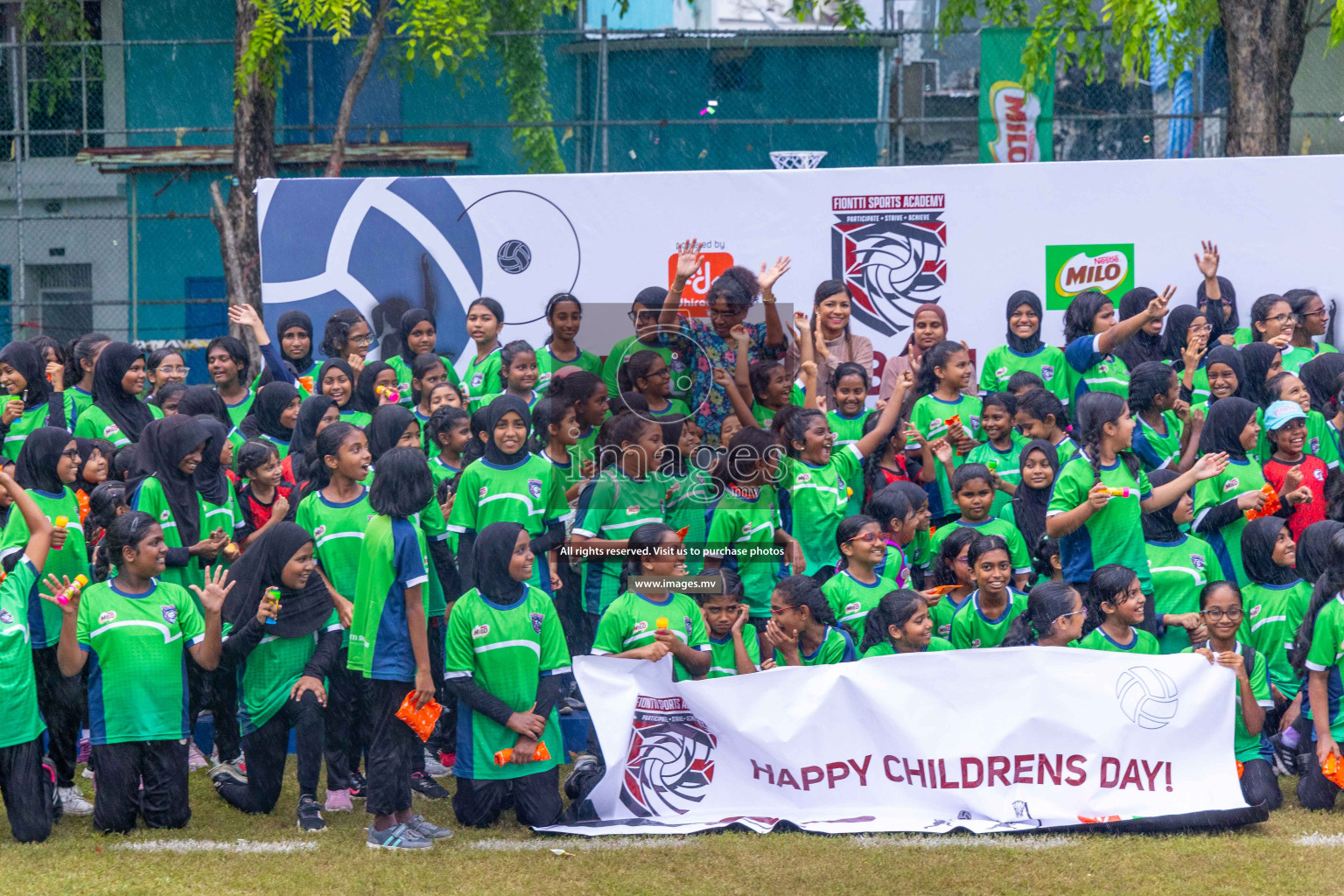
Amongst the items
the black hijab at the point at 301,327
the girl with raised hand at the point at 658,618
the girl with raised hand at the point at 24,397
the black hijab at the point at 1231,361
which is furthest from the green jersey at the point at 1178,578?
the girl with raised hand at the point at 24,397

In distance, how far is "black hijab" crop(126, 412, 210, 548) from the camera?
666 cm

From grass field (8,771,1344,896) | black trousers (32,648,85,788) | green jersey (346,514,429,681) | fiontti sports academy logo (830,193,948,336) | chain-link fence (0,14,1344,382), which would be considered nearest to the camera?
grass field (8,771,1344,896)

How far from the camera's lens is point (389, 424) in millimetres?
6645

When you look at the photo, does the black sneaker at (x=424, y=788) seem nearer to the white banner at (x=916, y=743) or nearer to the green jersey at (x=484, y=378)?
the white banner at (x=916, y=743)

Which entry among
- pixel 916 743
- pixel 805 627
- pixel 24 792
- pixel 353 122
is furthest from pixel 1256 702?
pixel 353 122

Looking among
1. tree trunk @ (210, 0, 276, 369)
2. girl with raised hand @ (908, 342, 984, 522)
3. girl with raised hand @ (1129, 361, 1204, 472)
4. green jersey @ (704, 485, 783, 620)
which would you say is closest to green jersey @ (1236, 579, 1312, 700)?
girl with raised hand @ (1129, 361, 1204, 472)

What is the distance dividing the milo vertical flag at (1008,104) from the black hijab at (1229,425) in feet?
24.5

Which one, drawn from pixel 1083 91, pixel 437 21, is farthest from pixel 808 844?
pixel 1083 91

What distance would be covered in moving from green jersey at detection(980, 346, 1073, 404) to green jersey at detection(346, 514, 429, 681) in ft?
13.1

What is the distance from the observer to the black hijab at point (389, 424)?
262 inches

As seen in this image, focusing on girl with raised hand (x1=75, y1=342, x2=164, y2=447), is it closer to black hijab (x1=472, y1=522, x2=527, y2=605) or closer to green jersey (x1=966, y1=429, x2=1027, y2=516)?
black hijab (x1=472, y1=522, x2=527, y2=605)

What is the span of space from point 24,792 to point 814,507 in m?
3.80

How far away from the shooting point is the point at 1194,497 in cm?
711

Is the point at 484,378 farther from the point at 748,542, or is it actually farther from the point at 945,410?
the point at 945,410
